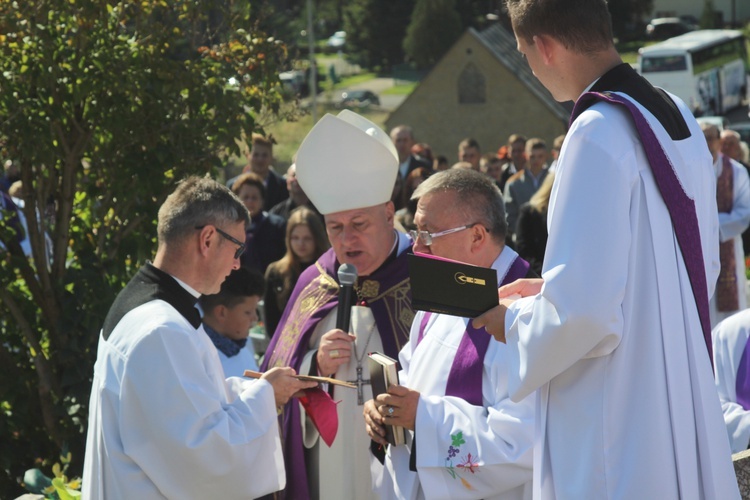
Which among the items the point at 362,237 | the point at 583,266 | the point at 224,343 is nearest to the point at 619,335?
the point at 583,266

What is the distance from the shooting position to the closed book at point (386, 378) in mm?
3352

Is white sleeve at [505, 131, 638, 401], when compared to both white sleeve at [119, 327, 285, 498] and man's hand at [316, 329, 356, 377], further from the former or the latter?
man's hand at [316, 329, 356, 377]

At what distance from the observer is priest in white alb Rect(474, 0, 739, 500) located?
7.95 feet

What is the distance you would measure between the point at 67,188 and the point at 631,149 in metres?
3.58

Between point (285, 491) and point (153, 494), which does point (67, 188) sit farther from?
point (153, 494)

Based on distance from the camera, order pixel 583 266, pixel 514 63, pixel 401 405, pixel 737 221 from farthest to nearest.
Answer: pixel 514 63, pixel 737 221, pixel 401 405, pixel 583 266

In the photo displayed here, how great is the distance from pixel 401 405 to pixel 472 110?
30.1 meters

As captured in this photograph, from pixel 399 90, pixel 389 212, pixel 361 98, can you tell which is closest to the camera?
pixel 389 212

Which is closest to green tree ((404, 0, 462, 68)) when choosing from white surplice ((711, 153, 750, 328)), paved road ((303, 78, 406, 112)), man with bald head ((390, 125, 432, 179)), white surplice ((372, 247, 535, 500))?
paved road ((303, 78, 406, 112))

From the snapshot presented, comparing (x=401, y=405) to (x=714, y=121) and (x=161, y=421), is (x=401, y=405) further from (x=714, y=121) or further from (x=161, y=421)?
(x=714, y=121)

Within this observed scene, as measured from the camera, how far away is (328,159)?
473 cm

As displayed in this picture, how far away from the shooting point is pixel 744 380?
431cm

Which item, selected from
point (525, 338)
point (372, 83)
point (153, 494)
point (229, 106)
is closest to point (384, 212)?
point (229, 106)

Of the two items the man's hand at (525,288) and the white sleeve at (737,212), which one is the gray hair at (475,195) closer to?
the man's hand at (525,288)
